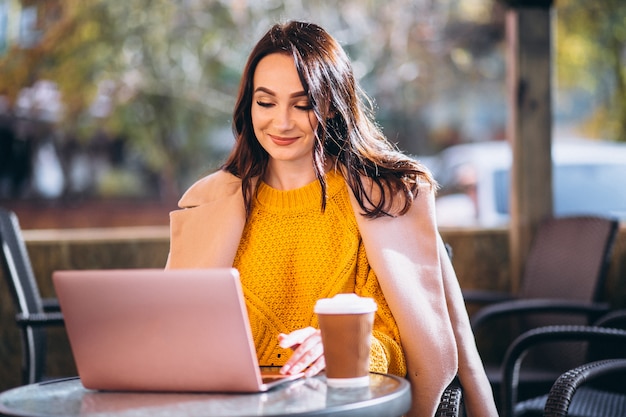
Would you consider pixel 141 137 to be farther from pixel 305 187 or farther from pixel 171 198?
pixel 305 187

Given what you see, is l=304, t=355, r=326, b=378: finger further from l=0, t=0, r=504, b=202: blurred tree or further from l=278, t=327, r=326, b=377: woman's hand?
l=0, t=0, r=504, b=202: blurred tree

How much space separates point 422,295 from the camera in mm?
2334

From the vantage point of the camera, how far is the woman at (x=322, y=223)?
2336 mm

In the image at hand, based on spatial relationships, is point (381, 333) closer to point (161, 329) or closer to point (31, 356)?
point (161, 329)

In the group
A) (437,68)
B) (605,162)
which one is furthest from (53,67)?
(605,162)

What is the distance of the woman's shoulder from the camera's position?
8.55 ft

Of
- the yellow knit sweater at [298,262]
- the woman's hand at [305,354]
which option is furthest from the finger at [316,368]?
the yellow knit sweater at [298,262]

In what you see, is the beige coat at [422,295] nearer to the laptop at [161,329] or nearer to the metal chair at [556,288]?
Result: the laptop at [161,329]

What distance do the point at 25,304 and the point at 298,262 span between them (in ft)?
3.90

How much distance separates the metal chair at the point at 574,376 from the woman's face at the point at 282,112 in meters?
0.80

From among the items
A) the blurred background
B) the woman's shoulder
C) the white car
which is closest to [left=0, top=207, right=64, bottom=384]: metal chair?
the woman's shoulder

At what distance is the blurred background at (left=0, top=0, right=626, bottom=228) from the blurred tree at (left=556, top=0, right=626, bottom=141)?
0.02m

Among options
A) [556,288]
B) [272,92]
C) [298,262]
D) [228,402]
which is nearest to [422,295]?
[298,262]

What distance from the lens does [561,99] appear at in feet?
41.9
